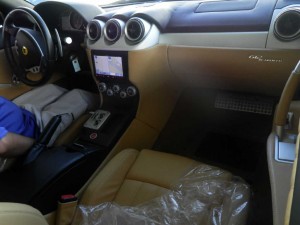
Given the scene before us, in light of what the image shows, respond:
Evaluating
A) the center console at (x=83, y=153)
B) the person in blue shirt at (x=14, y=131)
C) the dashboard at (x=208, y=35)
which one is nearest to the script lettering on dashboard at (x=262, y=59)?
the dashboard at (x=208, y=35)

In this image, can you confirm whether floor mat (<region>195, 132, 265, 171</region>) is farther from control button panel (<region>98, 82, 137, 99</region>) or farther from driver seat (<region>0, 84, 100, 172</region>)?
driver seat (<region>0, 84, 100, 172</region>)

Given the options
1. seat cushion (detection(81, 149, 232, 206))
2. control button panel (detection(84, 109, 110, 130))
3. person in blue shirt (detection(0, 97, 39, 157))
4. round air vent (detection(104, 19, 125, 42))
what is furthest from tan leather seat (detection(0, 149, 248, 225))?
round air vent (detection(104, 19, 125, 42))

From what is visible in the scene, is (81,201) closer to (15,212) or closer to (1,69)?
(15,212)

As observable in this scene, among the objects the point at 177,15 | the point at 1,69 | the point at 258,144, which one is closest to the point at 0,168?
the point at 1,69

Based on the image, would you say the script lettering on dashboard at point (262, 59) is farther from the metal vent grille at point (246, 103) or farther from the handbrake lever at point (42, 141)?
the handbrake lever at point (42, 141)

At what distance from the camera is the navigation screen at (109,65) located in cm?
152

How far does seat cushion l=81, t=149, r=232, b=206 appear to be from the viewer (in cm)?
122

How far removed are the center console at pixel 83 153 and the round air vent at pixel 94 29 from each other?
0.26 ft

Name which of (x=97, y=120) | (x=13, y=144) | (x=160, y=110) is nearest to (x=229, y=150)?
(x=160, y=110)

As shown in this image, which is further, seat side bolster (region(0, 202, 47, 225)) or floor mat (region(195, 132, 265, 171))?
floor mat (region(195, 132, 265, 171))

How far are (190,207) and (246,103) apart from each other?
0.84 meters

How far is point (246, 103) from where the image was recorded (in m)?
1.75

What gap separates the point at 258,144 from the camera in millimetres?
1705

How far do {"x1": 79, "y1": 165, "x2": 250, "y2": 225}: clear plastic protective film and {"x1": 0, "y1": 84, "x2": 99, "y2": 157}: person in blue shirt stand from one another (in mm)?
404
